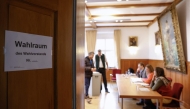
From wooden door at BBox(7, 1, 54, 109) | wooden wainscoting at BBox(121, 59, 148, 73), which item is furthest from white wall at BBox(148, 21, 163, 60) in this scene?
wooden door at BBox(7, 1, 54, 109)

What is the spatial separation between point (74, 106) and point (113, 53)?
8669 mm

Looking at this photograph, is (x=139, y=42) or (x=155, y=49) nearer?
(x=155, y=49)

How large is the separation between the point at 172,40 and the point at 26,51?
4793 millimetres

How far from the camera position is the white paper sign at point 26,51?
2.44ft

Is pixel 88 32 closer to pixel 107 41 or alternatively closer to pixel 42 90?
pixel 107 41

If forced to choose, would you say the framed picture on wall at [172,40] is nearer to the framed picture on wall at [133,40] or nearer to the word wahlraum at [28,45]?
the framed picture on wall at [133,40]

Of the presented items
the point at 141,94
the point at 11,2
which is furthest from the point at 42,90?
the point at 141,94

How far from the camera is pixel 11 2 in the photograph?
0.76 m

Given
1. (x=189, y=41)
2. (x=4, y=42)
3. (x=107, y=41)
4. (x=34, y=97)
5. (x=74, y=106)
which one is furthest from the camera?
(x=107, y=41)

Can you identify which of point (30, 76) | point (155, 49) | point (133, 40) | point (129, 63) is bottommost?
point (129, 63)

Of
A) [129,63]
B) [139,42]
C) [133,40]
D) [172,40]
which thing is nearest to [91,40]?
[133,40]

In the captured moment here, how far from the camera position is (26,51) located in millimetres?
824

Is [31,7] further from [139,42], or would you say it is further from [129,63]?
[139,42]

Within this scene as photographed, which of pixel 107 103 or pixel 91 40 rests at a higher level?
pixel 91 40
